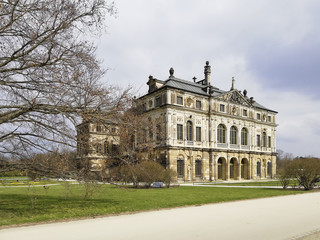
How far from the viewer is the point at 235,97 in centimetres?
4597

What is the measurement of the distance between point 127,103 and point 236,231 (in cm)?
583

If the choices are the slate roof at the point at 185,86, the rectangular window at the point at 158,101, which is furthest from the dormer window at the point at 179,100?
the rectangular window at the point at 158,101

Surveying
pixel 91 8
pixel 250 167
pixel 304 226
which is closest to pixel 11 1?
pixel 91 8

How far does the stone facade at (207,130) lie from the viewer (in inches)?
1494

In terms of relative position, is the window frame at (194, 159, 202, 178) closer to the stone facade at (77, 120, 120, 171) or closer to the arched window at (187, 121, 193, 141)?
the arched window at (187, 121, 193, 141)

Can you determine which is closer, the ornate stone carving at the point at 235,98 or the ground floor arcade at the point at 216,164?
the ground floor arcade at the point at 216,164

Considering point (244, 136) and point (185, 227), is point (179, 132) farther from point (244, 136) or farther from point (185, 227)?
point (185, 227)

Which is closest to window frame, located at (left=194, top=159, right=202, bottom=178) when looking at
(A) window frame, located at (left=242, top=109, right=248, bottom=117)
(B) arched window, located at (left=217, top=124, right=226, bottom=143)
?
(B) arched window, located at (left=217, top=124, right=226, bottom=143)

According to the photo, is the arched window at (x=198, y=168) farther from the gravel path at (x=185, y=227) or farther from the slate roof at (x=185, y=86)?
the gravel path at (x=185, y=227)

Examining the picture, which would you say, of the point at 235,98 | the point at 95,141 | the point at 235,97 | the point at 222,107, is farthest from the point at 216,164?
the point at 95,141

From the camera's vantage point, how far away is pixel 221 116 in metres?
43.6

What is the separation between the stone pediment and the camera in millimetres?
44100

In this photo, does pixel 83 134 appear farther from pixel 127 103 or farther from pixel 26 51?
pixel 26 51

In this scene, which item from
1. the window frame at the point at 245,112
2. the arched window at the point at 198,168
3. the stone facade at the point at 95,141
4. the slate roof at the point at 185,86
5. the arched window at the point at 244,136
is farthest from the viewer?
the arched window at the point at 244,136
